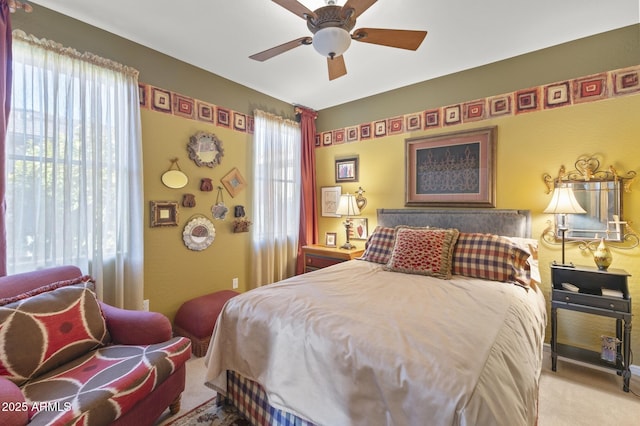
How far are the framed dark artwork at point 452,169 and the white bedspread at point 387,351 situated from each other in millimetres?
1255

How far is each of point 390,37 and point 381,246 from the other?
177 cm

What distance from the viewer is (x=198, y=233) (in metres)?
2.92

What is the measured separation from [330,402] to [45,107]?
2681 mm

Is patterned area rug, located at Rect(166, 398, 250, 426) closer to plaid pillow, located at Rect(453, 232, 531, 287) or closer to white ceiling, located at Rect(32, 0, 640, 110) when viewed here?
plaid pillow, located at Rect(453, 232, 531, 287)

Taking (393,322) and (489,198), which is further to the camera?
(489,198)

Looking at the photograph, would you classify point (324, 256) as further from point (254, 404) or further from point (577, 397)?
point (577, 397)

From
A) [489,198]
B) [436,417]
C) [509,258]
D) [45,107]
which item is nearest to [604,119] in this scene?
[489,198]

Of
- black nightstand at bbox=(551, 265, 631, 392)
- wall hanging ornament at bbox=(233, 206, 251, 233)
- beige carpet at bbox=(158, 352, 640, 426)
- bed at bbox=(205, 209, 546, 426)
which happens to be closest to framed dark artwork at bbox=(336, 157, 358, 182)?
wall hanging ornament at bbox=(233, 206, 251, 233)

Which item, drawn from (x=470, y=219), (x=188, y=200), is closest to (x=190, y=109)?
(x=188, y=200)

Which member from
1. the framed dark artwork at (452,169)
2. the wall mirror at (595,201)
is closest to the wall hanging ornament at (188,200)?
the framed dark artwork at (452,169)

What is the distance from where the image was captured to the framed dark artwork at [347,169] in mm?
3768

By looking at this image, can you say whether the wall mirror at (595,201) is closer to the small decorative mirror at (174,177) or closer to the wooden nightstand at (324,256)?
the wooden nightstand at (324,256)

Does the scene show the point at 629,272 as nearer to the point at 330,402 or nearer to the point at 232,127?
the point at 330,402

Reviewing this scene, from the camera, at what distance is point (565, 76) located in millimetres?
2412
